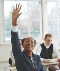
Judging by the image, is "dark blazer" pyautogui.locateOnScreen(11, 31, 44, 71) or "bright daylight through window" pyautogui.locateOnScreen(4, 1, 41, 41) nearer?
"dark blazer" pyautogui.locateOnScreen(11, 31, 44, 71)

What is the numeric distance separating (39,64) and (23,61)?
22 cm

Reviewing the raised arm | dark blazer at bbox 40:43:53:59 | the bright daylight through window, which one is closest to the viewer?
the raised arm

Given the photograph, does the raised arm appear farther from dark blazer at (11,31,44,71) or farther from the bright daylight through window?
the bright daylight through window

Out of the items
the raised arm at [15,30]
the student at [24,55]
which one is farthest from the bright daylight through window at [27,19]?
the raised arm at [15,30]

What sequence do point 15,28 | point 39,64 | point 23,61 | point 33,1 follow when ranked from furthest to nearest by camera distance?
point 33,1 → point 39,64 → point 23,61 → point 15,28

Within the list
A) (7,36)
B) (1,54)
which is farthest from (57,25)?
(1,54)

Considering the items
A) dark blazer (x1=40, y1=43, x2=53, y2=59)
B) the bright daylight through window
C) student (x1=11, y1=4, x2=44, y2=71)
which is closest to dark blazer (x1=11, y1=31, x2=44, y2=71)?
student (x1=11, y1=4, x2=44, y2=71)

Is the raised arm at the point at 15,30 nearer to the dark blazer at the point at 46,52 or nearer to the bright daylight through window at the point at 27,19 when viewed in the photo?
the dark blazer at the point at 46,52

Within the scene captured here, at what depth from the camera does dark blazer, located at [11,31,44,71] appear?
57.3 inches

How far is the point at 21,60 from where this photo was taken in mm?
1548

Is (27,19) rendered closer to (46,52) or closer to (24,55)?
(46,52)

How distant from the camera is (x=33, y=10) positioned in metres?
4.54

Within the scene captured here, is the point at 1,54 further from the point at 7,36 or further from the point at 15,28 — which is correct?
the point at 15,28

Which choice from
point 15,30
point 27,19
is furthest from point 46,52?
point 15,30
